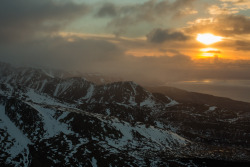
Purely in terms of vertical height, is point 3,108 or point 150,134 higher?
point 3,108

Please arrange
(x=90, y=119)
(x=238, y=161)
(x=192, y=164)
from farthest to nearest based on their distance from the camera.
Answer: (x=90, y=119) → (x=238, y=161) → (x=192, y=164)

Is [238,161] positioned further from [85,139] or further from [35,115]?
[35,115]

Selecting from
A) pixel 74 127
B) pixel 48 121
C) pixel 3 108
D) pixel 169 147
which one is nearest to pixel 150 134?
pixel 169 147

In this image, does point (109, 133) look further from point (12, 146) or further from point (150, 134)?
point (12, 146)

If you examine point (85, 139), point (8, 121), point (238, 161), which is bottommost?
point (238, 161)

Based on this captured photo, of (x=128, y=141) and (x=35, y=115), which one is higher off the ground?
(x=35, y=115)

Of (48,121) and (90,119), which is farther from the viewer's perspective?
(90,119)

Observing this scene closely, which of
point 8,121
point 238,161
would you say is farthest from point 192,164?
point 8,121

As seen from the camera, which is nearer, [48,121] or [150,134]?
[48,121]

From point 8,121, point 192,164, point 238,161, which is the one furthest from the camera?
point 8,121
